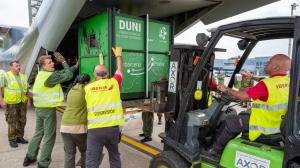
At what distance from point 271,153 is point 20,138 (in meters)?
4.89

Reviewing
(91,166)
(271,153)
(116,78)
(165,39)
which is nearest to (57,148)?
(91,166)

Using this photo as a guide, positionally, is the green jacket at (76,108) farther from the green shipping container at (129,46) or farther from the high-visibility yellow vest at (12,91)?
the high-visibility yellow vest at (12,91)

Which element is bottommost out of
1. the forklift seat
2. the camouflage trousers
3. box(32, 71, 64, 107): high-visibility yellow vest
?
the camouflage trousers

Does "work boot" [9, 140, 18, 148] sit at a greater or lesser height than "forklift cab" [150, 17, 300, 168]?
lesser

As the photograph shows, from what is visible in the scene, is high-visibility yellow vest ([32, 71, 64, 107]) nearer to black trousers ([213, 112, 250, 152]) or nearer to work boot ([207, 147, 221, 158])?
work boot ([207, 147, 221, 158])

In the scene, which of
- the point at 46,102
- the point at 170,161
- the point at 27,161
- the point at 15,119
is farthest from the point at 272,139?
the point at 15,119

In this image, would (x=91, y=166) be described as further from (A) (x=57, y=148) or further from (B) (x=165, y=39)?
(B) (x=165, y=39)

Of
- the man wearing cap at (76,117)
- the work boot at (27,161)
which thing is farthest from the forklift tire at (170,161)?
the work boot at (27,161)

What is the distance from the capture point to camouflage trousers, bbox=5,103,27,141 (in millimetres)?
5043

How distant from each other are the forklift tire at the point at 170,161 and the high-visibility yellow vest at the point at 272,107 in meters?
0.94

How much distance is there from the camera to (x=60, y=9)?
460cm

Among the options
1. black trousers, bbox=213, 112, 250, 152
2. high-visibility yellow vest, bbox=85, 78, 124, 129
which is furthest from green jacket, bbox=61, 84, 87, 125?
black trousers, bbox=213, 112, 250, 152

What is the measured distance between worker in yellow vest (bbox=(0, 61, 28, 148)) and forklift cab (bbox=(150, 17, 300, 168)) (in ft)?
11.1

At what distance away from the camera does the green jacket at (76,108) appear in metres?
3.22
